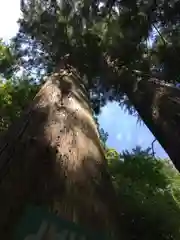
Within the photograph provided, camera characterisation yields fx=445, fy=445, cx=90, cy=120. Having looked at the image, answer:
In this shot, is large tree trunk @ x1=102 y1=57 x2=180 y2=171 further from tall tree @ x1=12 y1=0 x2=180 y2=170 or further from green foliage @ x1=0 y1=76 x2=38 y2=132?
green foliage @ x1=0 y1=76 x2=38 y2=132

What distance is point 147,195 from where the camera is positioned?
7.40 metres

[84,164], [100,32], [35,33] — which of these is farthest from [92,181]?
[35,33]

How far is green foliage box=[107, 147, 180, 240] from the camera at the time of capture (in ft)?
21.7

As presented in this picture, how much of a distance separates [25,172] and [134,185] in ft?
13.6

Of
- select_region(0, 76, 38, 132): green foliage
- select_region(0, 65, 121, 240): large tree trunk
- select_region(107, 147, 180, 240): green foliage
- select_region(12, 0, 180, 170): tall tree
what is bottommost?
select_region(0, 65, 121, 240): large tree trunk

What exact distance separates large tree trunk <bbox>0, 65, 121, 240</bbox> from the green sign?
72 millimetres

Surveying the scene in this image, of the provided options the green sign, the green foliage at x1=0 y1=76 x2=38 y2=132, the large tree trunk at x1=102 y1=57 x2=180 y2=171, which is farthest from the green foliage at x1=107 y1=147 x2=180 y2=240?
the green foliage at x1=0 y1=76 x2=38 y2=132

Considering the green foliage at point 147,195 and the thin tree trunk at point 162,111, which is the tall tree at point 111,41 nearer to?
the thin tree trunk at point 162,111

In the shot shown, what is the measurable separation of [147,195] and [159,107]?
148 cm

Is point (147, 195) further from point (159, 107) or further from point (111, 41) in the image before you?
point (111, 41)

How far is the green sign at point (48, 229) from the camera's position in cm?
301

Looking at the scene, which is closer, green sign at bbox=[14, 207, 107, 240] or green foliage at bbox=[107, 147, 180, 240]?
green sign at bbox=[14, 207, 107, 240]

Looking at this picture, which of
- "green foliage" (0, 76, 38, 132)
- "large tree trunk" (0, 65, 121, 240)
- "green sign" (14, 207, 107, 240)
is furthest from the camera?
"green foliage" (0, 76, 38, 132)

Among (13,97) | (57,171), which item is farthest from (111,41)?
(57,171)
